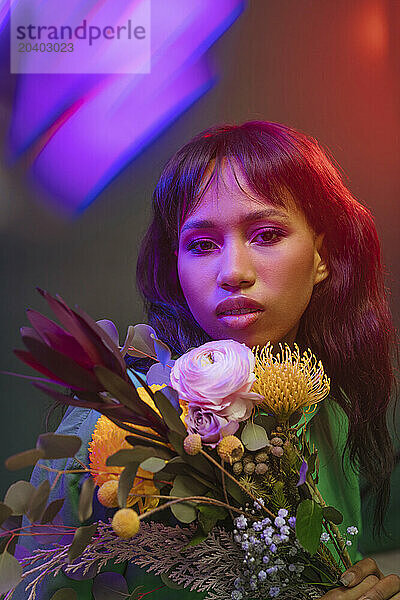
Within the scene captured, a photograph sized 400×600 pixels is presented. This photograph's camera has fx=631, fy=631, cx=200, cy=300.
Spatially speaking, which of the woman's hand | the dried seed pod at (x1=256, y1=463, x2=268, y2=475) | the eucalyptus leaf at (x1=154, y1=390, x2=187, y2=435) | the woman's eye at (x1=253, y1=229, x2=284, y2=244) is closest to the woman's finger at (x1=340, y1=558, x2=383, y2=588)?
the woman's hand

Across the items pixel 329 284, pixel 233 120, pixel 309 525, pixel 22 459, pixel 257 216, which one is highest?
pixel 233 120

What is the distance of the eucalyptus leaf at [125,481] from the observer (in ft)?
2.01

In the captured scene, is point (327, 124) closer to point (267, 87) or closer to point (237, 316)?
point (267, 87)

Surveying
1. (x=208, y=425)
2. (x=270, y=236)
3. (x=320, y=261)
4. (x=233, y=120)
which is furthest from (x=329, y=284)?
(x=208, y=425)

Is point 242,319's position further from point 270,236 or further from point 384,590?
point 384,590

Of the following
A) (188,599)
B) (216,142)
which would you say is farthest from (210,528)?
(216,142)

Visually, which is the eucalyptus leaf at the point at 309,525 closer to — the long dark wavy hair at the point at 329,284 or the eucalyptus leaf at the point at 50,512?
the eucalyptus leaf at the point at 50,512

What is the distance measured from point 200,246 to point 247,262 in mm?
91

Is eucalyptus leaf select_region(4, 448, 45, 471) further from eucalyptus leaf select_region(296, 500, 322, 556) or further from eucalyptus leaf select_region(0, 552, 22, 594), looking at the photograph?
eucalyptus leaf select_region(296, 500, 322, 556)

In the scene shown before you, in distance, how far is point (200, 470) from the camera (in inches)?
27.6

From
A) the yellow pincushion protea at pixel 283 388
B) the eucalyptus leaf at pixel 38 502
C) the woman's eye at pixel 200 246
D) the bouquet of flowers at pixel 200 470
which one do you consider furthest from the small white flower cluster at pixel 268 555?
the woman's eye at pixel 200 246

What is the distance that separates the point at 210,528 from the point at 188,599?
312 mm

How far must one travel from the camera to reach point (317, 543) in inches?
27.2

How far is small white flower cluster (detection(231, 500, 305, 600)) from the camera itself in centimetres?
69
